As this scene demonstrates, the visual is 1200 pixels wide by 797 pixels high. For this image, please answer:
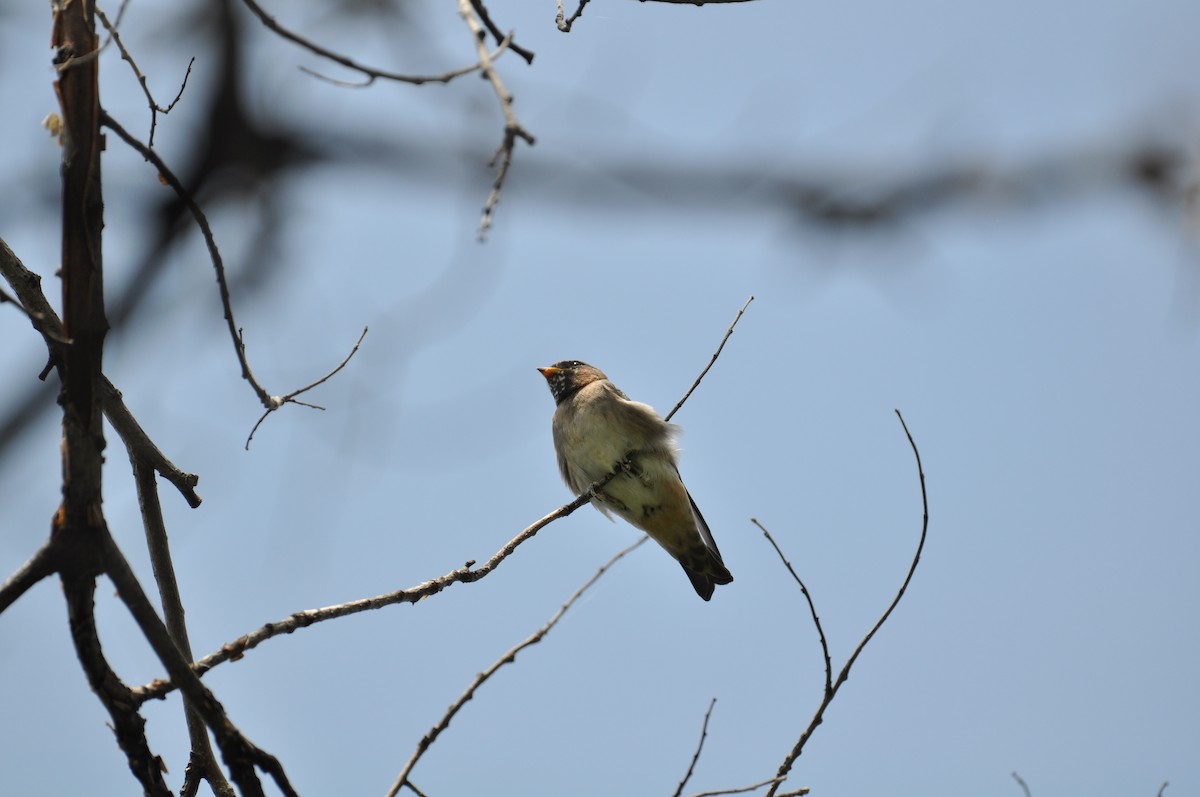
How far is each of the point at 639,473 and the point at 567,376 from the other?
5.21 ft

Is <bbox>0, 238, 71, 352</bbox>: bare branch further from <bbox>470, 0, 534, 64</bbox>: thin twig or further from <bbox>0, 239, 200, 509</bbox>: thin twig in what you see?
<bbox>470, 0, 534, 64</bbox>: thin twig

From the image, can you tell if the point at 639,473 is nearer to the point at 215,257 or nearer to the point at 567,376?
the point at 567,376

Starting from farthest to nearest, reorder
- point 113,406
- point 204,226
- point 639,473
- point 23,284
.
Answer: point 639,473 → point 113,406 → point 23,284 → point 204,226

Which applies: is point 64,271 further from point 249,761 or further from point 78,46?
point 249,761

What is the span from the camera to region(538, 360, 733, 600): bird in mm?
6727

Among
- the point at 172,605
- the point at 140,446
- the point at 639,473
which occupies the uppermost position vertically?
the point at 639,473

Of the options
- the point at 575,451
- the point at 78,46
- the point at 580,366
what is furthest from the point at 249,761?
the point at 580,366

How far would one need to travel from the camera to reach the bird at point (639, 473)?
6.73 meters

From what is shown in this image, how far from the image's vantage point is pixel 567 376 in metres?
8.09

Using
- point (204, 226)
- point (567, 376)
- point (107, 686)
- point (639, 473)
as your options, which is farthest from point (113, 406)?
point (567, 376)

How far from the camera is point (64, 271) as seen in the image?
7.54 feet

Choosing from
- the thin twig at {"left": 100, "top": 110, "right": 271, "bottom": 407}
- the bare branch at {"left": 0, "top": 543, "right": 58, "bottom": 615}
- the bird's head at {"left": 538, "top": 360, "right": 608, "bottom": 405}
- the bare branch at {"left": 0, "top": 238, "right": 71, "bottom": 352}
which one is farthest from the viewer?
the bird's head at {"left": 538, "top": 360, "right": 608, "bottom": 405}

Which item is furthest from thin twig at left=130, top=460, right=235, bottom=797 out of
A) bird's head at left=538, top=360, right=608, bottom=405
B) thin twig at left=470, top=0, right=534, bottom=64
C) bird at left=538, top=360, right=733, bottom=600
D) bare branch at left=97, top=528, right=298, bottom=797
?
bird's head at left=538, top=360, right=608, bottom=405

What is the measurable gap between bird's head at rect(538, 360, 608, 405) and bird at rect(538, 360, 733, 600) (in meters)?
0.75
